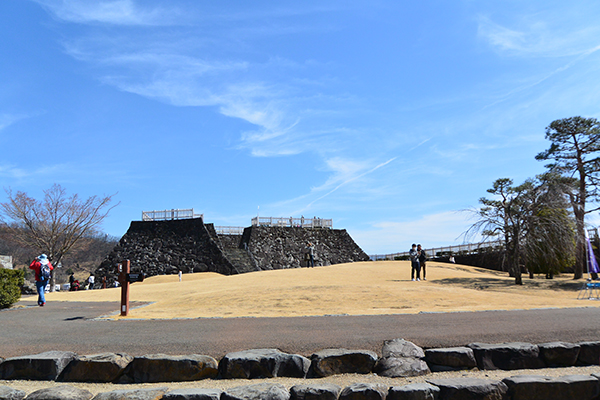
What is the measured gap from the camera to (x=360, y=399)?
13.4 ft

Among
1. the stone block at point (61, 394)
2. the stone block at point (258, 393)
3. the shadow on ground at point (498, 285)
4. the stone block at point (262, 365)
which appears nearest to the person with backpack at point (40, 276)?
the stone block at point (61, 394)

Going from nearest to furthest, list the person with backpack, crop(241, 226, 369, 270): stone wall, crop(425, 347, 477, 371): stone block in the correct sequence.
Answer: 1. crop(425, 347, 477, 371): stone block
2. the person with backpack
3. crop(241, 226, 369, 270): stone wall

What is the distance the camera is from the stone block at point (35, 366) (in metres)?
4.76

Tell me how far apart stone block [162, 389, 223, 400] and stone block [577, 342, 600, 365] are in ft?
15.6

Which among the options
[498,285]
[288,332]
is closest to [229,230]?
[498,285]

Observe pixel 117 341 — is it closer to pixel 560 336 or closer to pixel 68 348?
pixel 68 348

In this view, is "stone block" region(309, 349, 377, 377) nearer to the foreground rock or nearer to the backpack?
the foreground rock

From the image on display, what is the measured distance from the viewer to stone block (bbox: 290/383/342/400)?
408cm

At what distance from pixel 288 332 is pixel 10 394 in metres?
3.53

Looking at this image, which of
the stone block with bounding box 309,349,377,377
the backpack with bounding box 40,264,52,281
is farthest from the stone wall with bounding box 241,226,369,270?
the stone block with bounding box 309,349,377,377

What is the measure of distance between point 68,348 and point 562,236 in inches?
931

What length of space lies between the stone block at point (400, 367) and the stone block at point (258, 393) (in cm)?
127

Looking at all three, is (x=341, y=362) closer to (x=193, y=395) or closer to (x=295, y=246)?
(x=193, y=395)

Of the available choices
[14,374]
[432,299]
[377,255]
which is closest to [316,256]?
[377,255]
